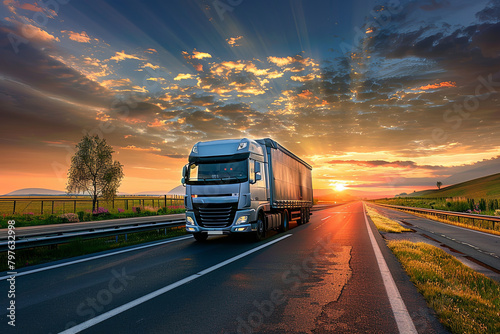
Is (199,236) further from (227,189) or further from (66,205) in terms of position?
(66,205)

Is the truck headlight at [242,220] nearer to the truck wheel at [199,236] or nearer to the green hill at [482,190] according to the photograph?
the truck wheel at [199,236]

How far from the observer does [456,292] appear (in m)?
5.49

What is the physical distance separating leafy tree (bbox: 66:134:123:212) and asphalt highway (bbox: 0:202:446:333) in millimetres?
31635

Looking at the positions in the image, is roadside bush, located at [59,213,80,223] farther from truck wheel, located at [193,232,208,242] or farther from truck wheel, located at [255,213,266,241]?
truck wheel, located at [255,213,266,241]

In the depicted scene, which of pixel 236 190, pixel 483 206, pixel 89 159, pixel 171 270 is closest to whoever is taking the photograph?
pixel 171 270

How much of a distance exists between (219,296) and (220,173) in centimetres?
707

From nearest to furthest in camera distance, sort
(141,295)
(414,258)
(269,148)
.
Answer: (141,295)
(414,258)
(269,148)

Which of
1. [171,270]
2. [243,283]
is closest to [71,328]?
[243,283]

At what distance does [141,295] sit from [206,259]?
141 inches

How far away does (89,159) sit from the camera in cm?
3841

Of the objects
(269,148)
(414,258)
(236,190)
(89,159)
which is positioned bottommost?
(414,258)

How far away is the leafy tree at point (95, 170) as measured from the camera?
3816 centimetres

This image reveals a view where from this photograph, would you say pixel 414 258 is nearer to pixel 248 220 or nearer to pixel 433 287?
pixel 433 287

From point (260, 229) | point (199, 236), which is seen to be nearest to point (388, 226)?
point (260, 229)
